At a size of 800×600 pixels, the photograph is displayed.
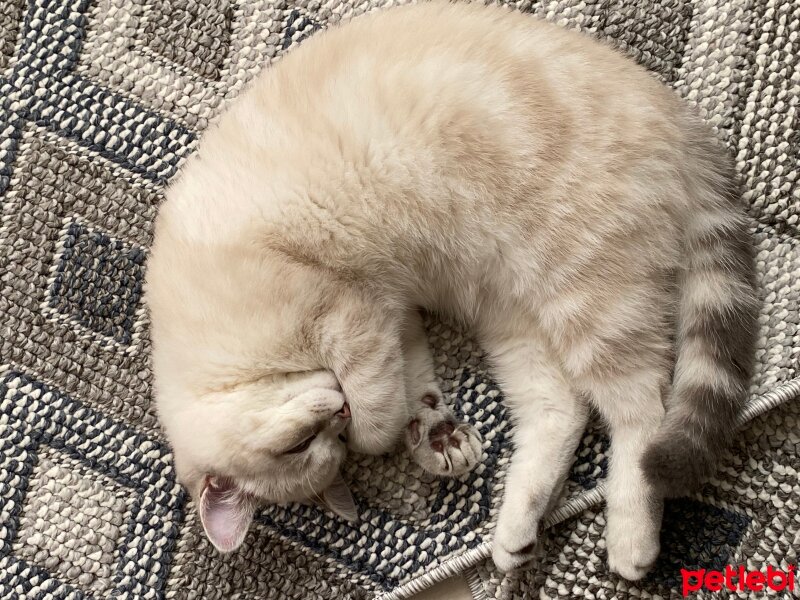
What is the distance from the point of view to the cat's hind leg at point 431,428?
114cm

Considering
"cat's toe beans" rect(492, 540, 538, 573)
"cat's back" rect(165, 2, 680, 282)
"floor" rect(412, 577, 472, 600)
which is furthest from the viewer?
"floor" rect(412, 577, 472, 600)

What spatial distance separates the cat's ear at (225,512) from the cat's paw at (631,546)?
590 mm

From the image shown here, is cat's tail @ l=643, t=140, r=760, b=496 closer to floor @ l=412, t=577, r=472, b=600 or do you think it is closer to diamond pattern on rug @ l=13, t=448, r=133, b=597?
floor @ l=412, t=577, r=472, b=600

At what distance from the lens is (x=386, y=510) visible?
3.93 feet

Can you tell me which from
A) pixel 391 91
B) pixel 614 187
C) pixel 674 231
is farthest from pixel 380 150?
pixel 674 231

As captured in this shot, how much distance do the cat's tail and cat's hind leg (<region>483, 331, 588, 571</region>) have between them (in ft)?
0.47

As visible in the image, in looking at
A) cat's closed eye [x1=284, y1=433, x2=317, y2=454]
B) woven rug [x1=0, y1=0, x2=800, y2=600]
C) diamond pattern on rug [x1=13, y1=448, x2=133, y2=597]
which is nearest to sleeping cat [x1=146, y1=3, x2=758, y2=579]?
cat's closed eye [x1=284, y1=433, x2=317, y2=454]

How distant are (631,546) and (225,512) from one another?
2.11 ft

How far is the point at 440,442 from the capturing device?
1.15m

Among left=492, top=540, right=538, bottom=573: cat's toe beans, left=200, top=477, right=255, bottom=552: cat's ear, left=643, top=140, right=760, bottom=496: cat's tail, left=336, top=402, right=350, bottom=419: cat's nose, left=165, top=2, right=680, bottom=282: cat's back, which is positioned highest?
left=165, top=2, right=680, bottom=282: cat's back

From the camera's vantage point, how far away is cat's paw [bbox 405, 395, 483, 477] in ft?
3.74

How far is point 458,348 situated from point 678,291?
38cm

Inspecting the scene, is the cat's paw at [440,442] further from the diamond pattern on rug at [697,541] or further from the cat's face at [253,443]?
the diamond pattern on rug at [697,541]

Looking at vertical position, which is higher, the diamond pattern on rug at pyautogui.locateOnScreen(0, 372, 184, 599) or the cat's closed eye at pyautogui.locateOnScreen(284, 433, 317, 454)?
the cat's closed eye at pyautogui.locateOnScreen(284, 433, 317, 454)
